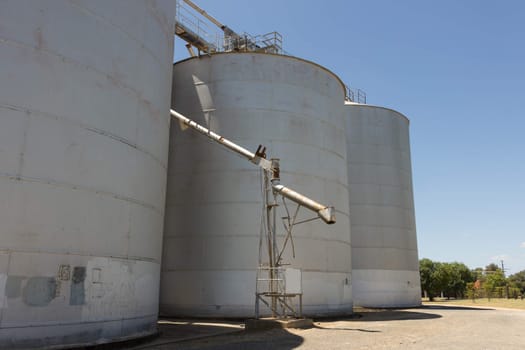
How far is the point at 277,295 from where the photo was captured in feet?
53.1

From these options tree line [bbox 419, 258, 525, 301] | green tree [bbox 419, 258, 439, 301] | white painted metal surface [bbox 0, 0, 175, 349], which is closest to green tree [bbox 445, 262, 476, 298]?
tree line [bbox 419, 258, 525, 301]

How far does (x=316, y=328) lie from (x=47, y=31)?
12.5m

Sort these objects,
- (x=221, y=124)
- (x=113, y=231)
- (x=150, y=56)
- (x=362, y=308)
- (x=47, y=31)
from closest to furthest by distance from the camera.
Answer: (x=47, y=31) → (x=113, y=231) → (x=150, y=56) → (x=221, y=124) → (x=362, y=308)

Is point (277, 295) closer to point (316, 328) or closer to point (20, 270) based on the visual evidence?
point (316, 328)

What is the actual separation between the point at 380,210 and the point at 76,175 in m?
25.6

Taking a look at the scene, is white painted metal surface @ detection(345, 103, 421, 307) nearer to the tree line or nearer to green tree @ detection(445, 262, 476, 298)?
the tree line

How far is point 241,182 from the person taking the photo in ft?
66.4

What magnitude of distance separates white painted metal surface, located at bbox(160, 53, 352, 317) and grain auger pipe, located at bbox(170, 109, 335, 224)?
1.43m

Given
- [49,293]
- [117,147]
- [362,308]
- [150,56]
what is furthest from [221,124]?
[362,308]

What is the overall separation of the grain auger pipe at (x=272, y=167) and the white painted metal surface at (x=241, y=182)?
4.68ft

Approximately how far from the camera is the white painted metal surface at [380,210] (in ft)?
103

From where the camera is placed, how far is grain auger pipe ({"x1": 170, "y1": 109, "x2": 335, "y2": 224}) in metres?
15.5

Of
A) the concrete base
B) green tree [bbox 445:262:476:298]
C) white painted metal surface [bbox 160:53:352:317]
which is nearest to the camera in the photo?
the concrete base

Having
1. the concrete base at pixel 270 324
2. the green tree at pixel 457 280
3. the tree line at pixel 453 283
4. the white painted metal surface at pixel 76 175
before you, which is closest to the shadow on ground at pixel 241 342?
the concrete base at pixel 270 324
